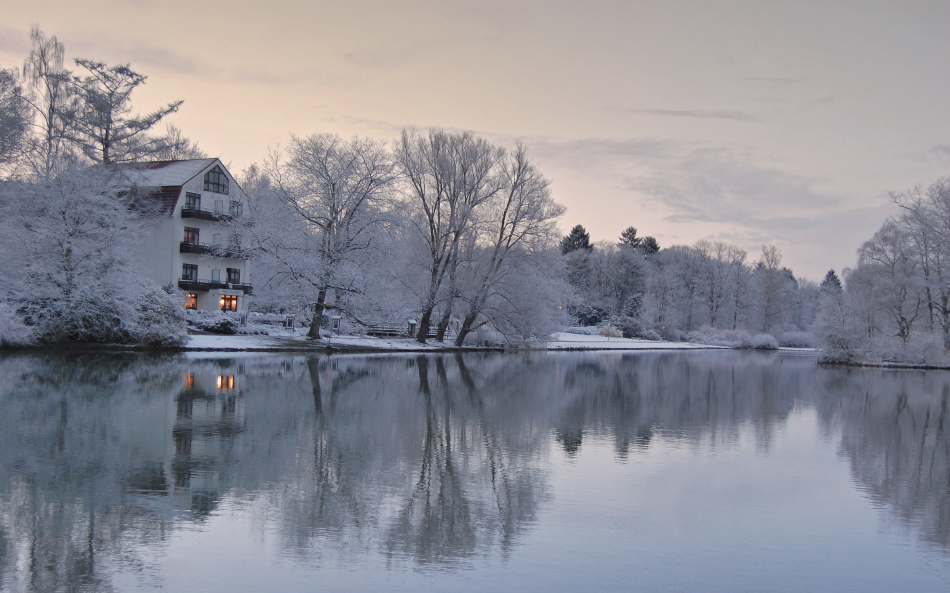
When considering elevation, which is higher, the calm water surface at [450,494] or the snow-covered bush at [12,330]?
the snow-covered bush at [12,330]

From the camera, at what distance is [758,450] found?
1273 cm

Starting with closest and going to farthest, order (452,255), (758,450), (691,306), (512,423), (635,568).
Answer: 1. (635,568)
2. (758,450)
3. (512,423)
4. (452,255)
5. (691,306)

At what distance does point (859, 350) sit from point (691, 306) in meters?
47.3

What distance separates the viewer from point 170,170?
2039 inches

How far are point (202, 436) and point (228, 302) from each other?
143ft

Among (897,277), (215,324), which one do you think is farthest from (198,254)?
(897,277)

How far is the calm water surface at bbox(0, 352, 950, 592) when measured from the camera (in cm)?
616

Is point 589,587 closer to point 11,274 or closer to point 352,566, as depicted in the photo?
point 352,566

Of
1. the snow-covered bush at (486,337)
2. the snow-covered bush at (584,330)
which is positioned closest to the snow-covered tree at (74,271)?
the snow-covered bush at (486,337)

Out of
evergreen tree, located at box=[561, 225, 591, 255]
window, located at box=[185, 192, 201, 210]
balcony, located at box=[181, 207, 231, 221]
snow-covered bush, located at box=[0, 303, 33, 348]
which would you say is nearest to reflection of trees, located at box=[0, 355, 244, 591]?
snow-covered bush, located at box=[0, 303, 33, 348]

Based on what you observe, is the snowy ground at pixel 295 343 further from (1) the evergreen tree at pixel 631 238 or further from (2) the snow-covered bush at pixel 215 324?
(1) the evergreen tree at pixel 631 238

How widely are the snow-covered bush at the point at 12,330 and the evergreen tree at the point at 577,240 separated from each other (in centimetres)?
8047

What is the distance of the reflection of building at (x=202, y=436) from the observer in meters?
8.36

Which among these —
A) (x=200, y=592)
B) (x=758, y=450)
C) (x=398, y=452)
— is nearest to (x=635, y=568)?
(x=200, y=592)
